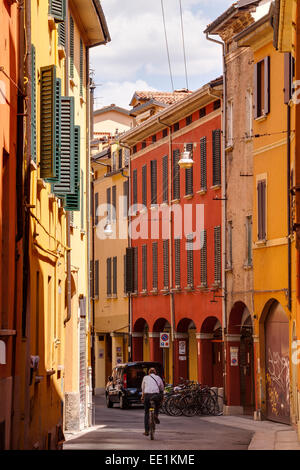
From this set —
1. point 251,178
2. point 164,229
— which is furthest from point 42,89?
point 164,229

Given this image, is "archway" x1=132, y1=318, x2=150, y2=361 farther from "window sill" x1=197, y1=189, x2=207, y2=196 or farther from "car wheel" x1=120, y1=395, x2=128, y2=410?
"window sill" x1=197, y1=189, x2=207, y2=196

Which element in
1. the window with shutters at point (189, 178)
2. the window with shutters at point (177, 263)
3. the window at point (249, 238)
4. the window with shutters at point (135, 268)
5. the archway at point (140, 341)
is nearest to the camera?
the window at point (249, 238)

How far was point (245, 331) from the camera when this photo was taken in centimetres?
3962

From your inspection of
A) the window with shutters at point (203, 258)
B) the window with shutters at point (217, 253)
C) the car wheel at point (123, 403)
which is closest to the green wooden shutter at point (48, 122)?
the window with shutters at point (217, 253)

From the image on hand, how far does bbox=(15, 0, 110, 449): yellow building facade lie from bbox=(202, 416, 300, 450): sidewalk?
4.39 m

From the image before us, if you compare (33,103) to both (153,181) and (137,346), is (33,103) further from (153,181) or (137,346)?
(137,346)

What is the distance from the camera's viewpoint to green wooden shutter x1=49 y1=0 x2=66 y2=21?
21470 mm

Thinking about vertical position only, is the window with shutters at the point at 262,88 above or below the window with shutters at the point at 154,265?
above

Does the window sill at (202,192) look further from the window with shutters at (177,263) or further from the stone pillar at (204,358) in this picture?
the stone pillar at (204,358)

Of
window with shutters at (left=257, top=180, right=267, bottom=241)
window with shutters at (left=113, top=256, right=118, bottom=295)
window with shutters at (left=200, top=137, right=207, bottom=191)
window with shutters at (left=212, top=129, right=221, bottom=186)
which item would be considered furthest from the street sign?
window with shutters at (left=113, top=256, right=118, bottom=295)

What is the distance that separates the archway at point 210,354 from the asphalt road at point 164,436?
5351 mm

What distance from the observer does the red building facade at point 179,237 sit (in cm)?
4156

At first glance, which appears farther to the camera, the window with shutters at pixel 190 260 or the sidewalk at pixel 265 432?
the window with shutters at pixel 190 260

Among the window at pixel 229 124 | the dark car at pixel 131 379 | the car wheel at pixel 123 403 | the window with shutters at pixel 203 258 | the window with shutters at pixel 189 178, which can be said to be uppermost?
the window at pixel 229 124
